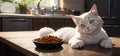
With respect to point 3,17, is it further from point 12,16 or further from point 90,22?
point 90,22

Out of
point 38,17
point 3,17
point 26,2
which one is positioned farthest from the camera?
point 26,2

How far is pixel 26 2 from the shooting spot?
14.8ft

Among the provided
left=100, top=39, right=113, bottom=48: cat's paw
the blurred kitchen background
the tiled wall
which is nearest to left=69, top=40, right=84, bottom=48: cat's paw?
left=100, top=39, right=113, bottom=48: cat's paw

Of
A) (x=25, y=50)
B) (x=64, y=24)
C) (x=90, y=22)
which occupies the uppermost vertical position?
(x=90, y=22)

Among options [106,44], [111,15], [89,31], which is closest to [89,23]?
[89,31]

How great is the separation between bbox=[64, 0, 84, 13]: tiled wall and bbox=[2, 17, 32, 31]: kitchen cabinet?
1264 millimetres

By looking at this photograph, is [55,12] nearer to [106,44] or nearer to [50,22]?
[50,22]

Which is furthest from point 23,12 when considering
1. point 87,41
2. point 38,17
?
point 87,41

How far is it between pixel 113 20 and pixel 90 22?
10.2 feet

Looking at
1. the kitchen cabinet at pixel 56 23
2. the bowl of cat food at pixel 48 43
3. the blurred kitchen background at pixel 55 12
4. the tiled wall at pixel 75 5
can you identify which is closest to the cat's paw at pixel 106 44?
the bowl of cat food at pixel 48 43

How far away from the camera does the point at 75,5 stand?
15.9 feet

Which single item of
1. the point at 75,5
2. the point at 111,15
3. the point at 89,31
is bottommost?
the point at 111,15

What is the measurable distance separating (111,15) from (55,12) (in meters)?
1.18

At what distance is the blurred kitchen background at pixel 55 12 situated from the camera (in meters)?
3.75
